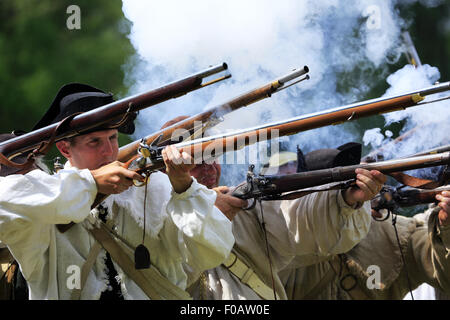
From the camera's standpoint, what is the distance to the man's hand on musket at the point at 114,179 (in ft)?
12.9

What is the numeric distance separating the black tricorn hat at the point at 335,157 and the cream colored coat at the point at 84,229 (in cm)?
158

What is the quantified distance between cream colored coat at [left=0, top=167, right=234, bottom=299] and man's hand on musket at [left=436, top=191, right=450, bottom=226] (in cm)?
212

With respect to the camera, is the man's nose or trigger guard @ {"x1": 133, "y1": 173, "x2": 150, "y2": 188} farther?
the man's nose

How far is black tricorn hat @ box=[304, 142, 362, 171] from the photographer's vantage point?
18.1ft

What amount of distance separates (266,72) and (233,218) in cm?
100

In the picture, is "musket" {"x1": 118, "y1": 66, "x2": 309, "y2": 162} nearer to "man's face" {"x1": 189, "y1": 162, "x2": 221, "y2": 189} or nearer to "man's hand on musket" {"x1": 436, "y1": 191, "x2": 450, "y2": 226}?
"man's face" {"x1": 189, "y1": 162, "x2": 221, "y2": 189}

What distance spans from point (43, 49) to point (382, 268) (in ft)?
13.3

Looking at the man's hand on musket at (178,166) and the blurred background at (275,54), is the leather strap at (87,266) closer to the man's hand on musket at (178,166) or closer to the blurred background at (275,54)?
the man's hand on musket at (178,166)

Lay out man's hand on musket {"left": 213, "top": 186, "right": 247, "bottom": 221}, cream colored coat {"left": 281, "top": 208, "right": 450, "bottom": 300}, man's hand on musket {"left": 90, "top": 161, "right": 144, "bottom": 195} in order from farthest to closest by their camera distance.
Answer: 1. cream colored coat {"left": 281, "top": 208, "right": 450, "bottom": 300}
2. man's hand on musket {"left": 213, "top": 186, "right": 247, "bottom": 221}
3. man's hand on musket {"left": 90, "top": 161, "right": 144, "bottom": 195}

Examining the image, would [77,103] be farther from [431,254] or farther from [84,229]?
[431,254]

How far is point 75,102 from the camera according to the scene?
14.8ft

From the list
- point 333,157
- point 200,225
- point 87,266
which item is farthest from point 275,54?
point 87,266

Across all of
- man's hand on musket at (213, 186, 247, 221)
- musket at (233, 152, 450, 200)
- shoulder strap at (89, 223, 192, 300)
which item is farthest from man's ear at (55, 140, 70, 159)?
musket at (233, 152, 450, 200)
